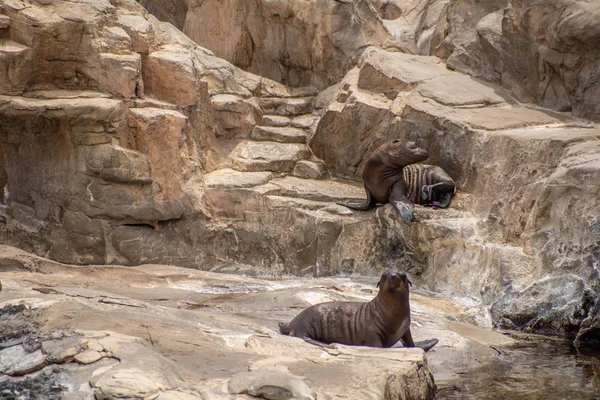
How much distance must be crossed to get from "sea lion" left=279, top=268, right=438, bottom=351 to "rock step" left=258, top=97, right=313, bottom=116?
22.7 feet

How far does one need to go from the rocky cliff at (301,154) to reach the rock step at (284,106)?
384 millimetres

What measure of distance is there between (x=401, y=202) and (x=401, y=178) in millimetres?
549

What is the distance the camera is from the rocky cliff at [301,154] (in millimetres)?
9117

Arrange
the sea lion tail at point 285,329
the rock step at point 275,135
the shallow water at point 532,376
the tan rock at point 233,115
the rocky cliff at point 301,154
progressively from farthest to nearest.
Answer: the rock step at point 275,135
the tan rock at point 233,115
the rocky cliff at point 301,154
the sea lion tail at point 285,329
the shallow water at point 532,376

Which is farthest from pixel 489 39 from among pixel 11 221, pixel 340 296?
pixel 11 221

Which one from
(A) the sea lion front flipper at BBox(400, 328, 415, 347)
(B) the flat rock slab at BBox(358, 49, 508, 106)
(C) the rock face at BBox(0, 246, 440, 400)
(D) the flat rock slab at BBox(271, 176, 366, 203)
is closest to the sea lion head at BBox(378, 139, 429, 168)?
(D) the flat rock slab at BBox(271, 176, 366, 203)

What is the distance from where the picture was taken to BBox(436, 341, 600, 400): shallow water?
19.8 feet

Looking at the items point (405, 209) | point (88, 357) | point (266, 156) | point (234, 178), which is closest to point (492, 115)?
point (405, 209)

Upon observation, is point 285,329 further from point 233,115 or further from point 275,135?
point 233,115

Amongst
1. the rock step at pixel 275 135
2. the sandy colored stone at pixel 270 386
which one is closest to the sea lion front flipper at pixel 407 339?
the sandy colored stone at pixel 270 386

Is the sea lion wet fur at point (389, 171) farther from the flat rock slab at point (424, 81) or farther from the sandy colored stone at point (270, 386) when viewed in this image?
the sandy colored stone at point (270, 386)

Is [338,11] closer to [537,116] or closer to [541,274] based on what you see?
[537,116]

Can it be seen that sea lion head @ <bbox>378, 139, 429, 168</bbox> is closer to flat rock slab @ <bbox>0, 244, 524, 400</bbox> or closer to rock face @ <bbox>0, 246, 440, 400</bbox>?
flat rock slab @ <bbox>0, 244, 524, 400</bbox>

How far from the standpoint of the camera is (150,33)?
12.0m
